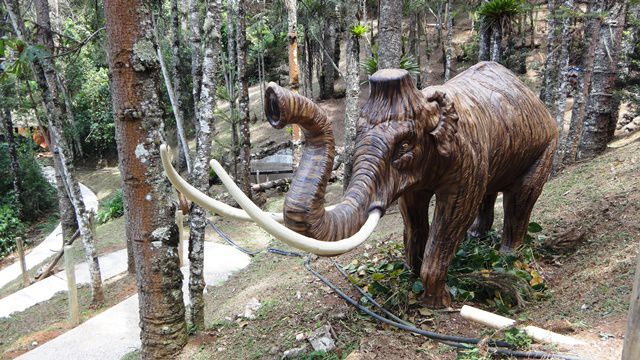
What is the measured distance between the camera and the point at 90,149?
26.7 meters

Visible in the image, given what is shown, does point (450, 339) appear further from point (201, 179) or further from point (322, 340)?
point (201, 179)

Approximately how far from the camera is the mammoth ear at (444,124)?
139 inches

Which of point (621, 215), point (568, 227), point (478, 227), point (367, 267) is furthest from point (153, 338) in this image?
point (621, 215)

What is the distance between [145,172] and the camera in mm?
3670

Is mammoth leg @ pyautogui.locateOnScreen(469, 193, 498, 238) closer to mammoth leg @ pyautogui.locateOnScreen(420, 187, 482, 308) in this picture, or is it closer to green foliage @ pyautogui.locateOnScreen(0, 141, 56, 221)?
mammoth leg @ pyautogui.locateOnScreen(420, 187, 482, 308)

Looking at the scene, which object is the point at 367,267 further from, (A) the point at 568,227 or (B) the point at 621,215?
(B) the point at 621,215

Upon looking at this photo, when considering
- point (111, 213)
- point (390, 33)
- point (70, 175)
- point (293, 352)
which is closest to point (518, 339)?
point (293, 352)

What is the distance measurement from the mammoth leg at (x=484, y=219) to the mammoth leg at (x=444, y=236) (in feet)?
4.68

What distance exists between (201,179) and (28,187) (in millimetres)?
15689

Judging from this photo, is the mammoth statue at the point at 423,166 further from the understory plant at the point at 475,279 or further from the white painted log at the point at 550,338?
the white painted log at the point at 550,338

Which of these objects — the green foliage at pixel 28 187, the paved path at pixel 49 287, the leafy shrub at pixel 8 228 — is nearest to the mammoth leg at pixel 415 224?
the paved path at pixel 49 287

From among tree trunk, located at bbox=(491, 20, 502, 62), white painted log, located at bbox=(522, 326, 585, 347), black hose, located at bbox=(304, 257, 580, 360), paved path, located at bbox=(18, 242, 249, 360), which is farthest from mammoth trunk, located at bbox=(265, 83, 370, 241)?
tree trunk, located at bbox=(491, 20, 502, 62)

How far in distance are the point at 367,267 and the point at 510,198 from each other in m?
1.69

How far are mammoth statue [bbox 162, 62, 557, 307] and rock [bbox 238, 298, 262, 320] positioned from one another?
1.79 meters
